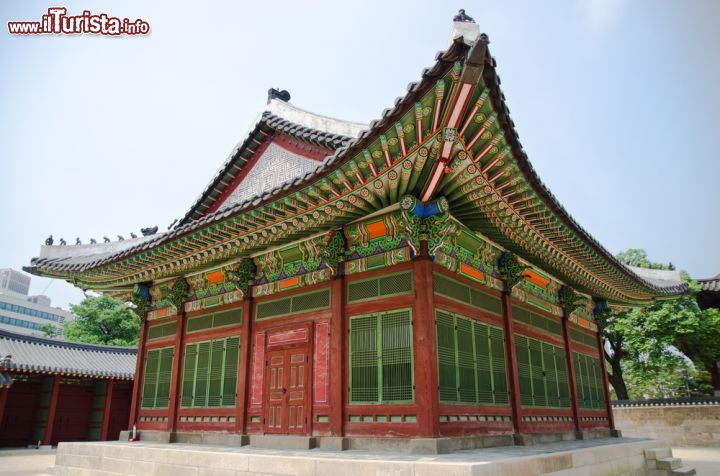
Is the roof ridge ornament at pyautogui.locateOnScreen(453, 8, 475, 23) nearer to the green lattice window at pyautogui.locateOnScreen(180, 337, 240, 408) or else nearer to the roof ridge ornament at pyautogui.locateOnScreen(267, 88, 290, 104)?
the green lattice window at pyautogui.locateOnScreen(180, 337, 240, 408)

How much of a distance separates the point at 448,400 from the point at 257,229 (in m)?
4.73

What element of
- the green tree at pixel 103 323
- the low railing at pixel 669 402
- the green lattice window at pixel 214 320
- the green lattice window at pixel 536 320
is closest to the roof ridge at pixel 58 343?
the green lattice window at pixel 214 320

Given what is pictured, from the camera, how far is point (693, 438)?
952 inches

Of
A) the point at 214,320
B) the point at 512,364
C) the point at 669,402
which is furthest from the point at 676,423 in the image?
the point at 214,320

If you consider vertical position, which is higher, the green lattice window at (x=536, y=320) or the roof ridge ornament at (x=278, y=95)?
the roof ridge ornament at (x=278, y=95)

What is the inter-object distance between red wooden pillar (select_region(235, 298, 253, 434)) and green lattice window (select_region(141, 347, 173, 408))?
3.10 metres

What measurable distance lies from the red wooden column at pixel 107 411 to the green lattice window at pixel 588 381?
21.3 metres

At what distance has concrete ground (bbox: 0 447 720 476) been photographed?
49.0 feet

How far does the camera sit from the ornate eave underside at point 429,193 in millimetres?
6441

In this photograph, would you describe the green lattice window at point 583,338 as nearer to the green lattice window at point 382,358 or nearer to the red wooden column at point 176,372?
the green lattice window at point 382,358

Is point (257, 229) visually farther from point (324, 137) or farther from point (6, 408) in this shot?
point (6, 408)

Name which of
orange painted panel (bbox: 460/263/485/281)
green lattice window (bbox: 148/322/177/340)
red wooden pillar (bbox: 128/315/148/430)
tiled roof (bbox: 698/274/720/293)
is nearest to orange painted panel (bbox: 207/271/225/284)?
green lattice window (bbox: 148/322/177/340)

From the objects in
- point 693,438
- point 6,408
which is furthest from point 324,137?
point 693,438

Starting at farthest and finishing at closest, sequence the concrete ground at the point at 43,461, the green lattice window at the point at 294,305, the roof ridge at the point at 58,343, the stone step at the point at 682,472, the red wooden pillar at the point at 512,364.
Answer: the roof ridge at the point at 58,343, the concrete ground at the point at 43,461, the stone step at the point at 682,472, the red wooden pillar at the point at 512,364, the green lattice window at the point at 294,305
